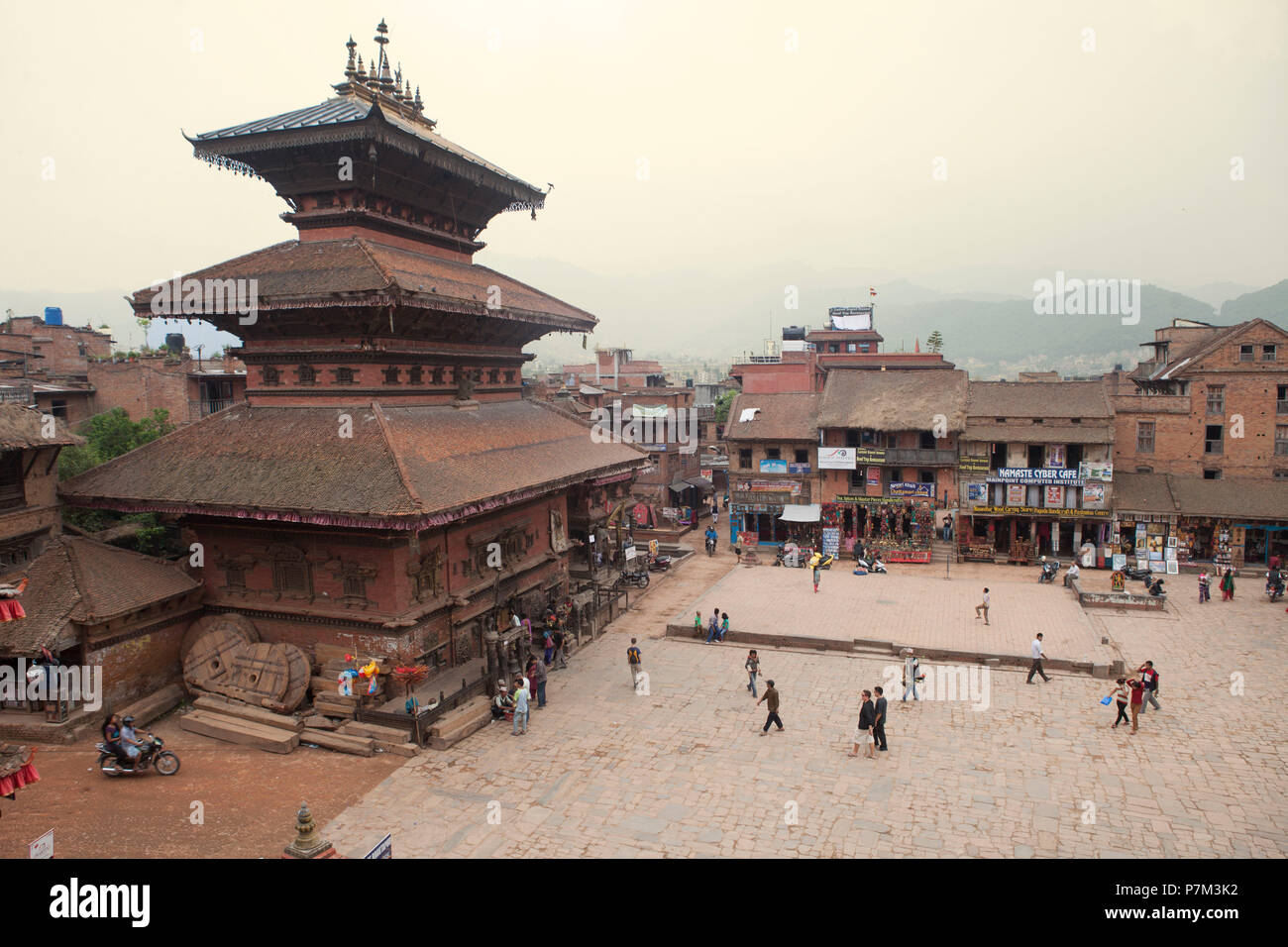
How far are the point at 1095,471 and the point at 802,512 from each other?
14.9m

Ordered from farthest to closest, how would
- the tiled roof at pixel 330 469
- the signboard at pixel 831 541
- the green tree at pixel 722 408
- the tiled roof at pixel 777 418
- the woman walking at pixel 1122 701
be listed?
the green tree at pixel 722 408
the tiled roof at pixel 777 418
the signboard at pixel 831 541
the woman walking at pixel 1122 701
the tiled roof at pixel 330 469

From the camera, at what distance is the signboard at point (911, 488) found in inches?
1682

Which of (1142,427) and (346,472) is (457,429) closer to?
(346,472)

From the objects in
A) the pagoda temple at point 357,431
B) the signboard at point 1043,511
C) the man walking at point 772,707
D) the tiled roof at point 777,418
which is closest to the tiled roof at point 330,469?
the pagoda temple at point 357,431

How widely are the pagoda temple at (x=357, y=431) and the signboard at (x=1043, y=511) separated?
86.6 ft

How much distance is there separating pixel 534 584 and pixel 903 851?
14622 millimetres

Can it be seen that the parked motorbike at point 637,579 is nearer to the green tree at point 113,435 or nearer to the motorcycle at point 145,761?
the green tree at point 113,435

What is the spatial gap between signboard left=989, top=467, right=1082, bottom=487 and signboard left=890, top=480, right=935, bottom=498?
315 centimetres

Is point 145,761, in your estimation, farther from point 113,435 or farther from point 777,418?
point 777,418

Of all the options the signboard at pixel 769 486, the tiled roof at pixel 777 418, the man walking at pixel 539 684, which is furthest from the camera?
the signboard at pixel 769 486

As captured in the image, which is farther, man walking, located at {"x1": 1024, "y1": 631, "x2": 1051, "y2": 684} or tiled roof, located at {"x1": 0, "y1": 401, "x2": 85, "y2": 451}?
man walking, located at {"x1": 1024, "y1": 631, "x2": 1051, "y2": 684}

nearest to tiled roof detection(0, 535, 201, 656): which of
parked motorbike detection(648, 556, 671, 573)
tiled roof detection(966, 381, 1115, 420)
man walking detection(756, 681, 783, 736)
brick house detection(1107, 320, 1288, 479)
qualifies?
man walking detection(756, 681, 783, 736)

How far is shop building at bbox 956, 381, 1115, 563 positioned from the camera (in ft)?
131

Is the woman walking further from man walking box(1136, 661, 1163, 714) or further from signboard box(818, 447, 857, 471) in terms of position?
signboard box(818, 447, 857, 471)
